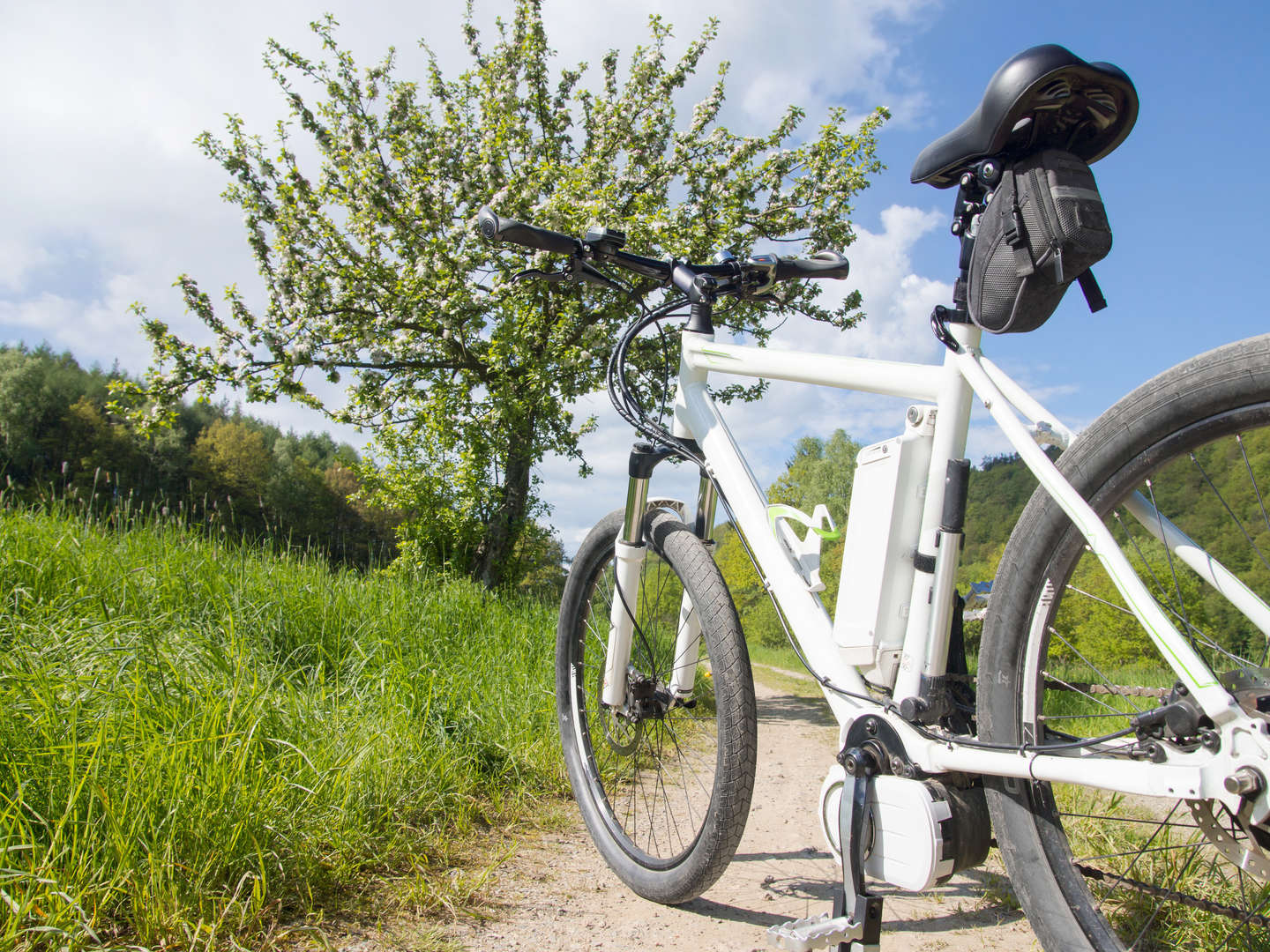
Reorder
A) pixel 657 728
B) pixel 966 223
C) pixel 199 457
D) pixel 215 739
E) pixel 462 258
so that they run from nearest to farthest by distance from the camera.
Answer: pixel 966 223
pixel 215 739
pixel 657 728
pixel 462 258
pixel 199 457

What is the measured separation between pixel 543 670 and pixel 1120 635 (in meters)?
2.89

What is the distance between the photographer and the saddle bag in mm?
1348

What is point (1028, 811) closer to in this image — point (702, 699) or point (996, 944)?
point (996, 944)

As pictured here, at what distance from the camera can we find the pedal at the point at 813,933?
4.81 ft

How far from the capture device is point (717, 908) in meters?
2.18

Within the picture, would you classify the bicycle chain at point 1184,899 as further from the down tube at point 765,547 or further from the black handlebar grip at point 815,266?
the black handlebar grip at point 815,266

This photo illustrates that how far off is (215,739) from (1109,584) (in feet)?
6.98

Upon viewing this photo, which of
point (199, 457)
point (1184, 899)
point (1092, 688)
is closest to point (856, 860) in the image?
point (1184, 899)

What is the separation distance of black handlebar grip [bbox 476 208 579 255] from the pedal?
182cm

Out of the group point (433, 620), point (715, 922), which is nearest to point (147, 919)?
point (715, 922)

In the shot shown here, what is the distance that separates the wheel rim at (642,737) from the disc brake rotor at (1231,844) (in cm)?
128

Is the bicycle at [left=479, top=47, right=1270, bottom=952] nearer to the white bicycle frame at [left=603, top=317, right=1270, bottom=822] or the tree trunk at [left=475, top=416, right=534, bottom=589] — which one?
the white bicycle frame at [left=603, top=317, right=1270, bottom=822]

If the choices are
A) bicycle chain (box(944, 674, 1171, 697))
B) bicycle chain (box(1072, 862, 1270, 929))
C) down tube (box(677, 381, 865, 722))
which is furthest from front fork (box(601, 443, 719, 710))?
bicycle chain (box(1072, 862, 1270, 929))

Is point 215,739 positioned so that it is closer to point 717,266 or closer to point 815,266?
point 717,266
